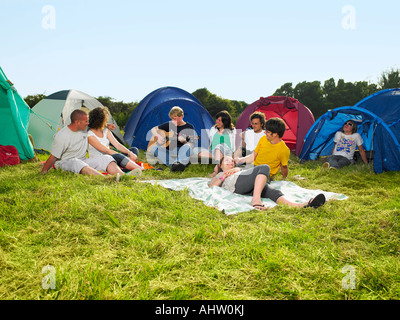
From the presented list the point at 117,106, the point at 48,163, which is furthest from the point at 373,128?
the point at 117,106

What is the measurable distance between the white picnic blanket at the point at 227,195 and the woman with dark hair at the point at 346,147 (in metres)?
2.09

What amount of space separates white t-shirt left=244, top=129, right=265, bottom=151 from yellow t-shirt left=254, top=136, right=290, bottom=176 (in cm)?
146

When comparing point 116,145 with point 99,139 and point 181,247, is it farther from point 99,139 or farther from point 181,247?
point 181,247

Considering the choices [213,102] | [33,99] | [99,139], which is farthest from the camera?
[213,102]

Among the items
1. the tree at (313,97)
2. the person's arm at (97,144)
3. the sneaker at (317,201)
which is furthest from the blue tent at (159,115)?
the tree at (313,97)

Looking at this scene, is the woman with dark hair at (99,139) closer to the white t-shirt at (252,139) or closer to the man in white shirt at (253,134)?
the man in white shirt at (253,134)

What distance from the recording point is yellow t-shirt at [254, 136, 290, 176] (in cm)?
409

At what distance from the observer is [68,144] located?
4.77 metres

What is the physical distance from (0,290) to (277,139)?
3395 millimetres

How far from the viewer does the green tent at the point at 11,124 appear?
626 cm

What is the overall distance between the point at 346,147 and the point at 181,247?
5324 mm

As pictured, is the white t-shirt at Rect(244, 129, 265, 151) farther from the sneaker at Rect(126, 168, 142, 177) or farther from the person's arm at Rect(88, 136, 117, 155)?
the person's arm at Rect(88, 136, 117, 155)

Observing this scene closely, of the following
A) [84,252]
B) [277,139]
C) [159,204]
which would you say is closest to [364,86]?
[277,139]
